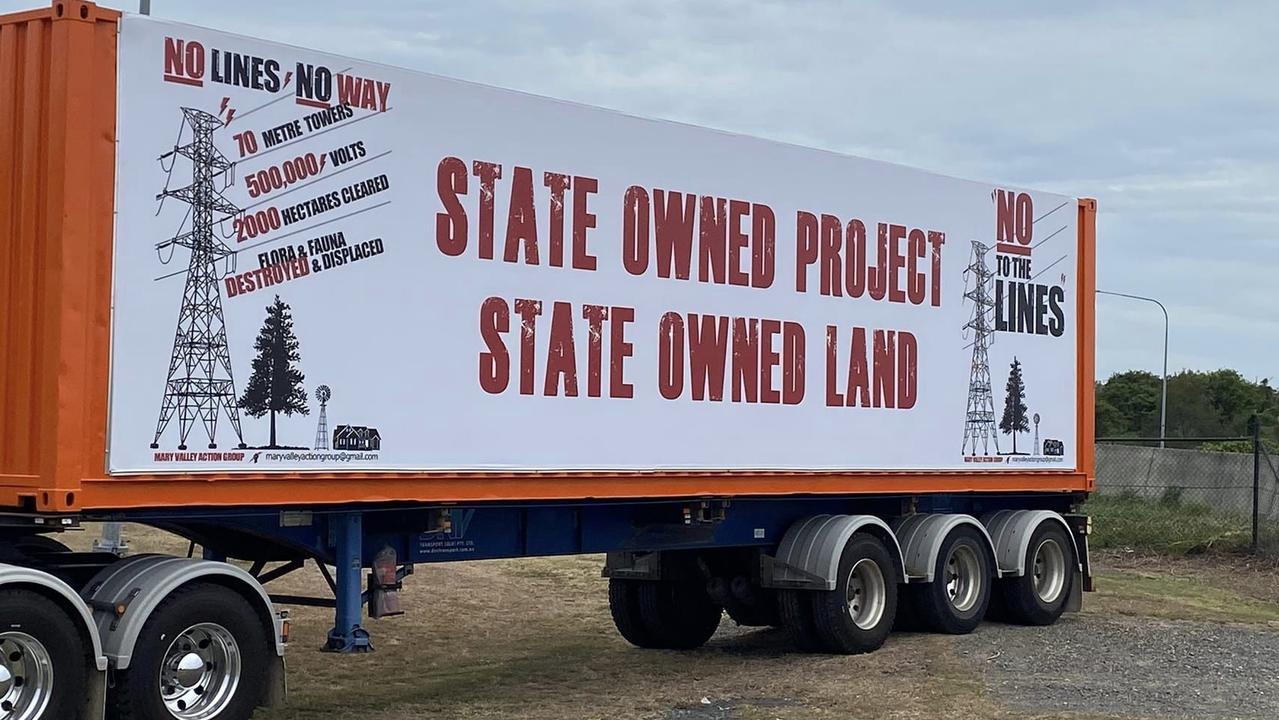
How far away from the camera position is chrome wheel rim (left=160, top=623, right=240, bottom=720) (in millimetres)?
9078

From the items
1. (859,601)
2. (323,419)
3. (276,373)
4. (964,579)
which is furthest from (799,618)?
(276,373)

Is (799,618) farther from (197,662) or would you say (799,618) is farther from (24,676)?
(24,676)

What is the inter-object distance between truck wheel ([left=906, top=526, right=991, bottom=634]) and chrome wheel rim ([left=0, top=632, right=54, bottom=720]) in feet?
27.3

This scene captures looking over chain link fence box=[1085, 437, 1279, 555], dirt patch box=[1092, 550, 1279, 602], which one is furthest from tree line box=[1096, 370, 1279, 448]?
dirt patch box=[1092, 550, 1279, 602]

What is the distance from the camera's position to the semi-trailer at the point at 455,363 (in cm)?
883

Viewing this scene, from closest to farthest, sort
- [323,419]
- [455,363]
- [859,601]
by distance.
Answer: [323,419] → [455,363] → [859,601]

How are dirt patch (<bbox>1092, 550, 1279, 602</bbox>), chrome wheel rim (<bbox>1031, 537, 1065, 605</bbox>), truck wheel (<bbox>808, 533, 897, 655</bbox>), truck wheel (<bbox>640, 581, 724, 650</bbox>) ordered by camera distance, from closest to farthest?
truck wheel (<bbox>808, 533, 897, 655</bbox>), truck wheel (<bbox>640, 581, 724, 650</bbox>), chrome wheel rim (<bbox>1031, 537, 1065, 605</bbox>), dirt patch (<bbox>1092, 550, 1279, 602</bbox>)

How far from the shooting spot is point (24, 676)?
8.43m

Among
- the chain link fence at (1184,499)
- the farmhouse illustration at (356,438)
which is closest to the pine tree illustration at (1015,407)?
the farmhouse illustration at (356,438)

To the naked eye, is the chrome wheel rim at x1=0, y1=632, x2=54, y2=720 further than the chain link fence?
Result: No

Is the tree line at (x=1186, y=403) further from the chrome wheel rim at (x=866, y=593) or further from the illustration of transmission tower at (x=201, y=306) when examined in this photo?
the illustration of transmission tower at (x=201, y=306)

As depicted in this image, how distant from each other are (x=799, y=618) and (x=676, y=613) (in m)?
1.28

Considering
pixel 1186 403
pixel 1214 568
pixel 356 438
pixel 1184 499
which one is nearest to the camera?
pixel 356 438

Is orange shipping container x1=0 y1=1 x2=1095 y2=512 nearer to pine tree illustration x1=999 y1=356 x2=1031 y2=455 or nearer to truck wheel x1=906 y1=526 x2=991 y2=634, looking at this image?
pine tree illustration x1=999 y1=356 x2=1031 y2=455
